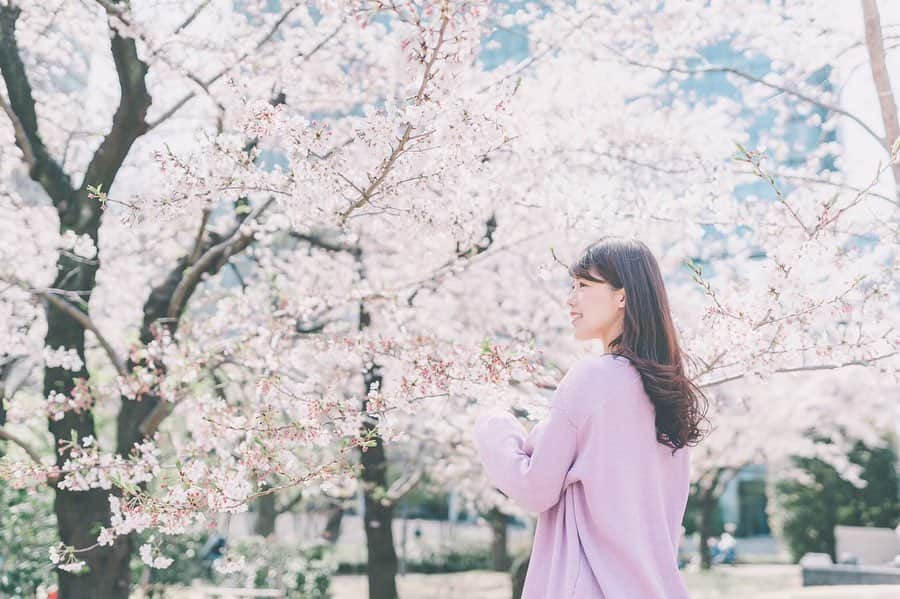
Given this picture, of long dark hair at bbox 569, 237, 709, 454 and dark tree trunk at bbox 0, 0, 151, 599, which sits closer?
long dark hair at bbox 569, 237, 709, 454

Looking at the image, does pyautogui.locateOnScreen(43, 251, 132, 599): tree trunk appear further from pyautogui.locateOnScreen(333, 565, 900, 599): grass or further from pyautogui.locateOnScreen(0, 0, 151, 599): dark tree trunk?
pyautogui.locateOnScreen(333, 565, 900, 599): grass

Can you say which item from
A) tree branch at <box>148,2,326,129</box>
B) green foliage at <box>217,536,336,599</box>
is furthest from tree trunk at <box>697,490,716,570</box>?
tree branch at <box>148,2,326,129</box>

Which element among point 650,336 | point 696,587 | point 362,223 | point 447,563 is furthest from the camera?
point 447,563

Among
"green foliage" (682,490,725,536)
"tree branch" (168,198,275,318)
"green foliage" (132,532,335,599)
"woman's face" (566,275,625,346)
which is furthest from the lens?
"green foliage" (682,490,725,536)

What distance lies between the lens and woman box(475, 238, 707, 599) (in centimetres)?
195

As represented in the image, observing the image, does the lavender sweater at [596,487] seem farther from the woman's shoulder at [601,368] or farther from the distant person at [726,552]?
the distant person at [726,552]

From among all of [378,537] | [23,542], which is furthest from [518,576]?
[23,542]

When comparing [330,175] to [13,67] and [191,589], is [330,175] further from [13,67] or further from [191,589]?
[191,589]

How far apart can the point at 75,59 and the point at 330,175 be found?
7134 mm

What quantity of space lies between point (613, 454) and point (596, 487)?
0.30 ft

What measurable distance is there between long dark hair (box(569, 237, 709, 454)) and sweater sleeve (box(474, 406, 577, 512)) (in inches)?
10.2

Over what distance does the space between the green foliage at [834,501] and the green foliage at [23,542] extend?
855 inches

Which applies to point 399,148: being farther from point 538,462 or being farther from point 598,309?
point 538,462

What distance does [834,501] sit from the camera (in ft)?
78.7
